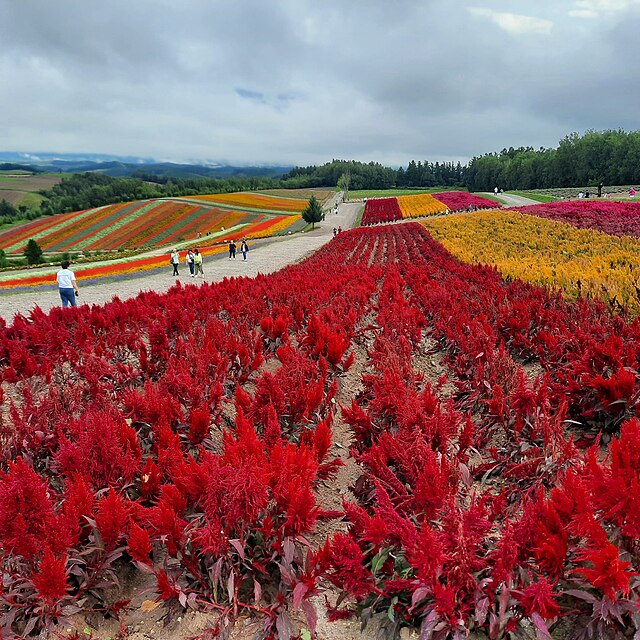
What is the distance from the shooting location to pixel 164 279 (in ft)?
64.0

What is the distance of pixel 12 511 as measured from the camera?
1938 mm

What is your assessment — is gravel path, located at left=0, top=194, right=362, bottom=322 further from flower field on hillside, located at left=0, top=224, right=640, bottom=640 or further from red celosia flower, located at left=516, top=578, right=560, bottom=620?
red celosia flower, located at left=516, top=578, right=560, bottom=620

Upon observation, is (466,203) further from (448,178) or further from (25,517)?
(448,178)

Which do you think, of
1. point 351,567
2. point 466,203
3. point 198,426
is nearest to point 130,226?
point 466,203

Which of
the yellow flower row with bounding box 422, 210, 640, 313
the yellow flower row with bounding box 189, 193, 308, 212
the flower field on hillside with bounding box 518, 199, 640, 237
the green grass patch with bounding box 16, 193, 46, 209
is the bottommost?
the yellow flower row with bounding box 422, 210, 640, 313

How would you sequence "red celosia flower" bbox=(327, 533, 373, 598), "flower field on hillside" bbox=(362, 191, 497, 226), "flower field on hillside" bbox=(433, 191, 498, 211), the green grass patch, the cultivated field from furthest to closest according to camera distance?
the cultivated field < the green grass patch < "flower field on hillside" bbox=(362, 191, 497, 226) < "flower field on hillside" bbox=(433, 191, 498, 211) < "red celosia flower" bbox=(327, 533, 373, 598)

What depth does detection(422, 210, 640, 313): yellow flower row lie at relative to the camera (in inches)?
283

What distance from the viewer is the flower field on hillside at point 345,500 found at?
174 cm

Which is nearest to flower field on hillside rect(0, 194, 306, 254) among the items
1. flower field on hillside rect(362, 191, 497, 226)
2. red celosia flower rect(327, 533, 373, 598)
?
flower field on hillside rect(362, 191, 497, 226)

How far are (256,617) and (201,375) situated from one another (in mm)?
2201

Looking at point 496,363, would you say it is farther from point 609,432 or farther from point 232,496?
point 232,496

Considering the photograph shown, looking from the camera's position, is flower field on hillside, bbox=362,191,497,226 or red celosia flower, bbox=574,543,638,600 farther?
flower field on hillside, bbox=362,191,497,226

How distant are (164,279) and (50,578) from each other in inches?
745

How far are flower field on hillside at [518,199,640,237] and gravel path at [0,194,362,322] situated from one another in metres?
15.4
